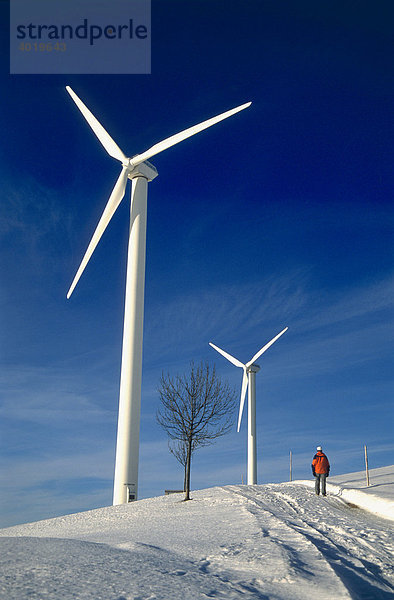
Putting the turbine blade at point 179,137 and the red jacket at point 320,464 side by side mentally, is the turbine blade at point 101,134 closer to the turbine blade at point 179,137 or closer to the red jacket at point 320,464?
the turbine blade at point 179,137

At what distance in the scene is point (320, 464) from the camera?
23562 millimetres

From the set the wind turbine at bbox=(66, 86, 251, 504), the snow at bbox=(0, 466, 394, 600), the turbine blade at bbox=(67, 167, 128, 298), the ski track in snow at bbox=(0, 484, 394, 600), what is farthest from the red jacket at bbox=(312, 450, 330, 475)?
the turbine blade at bbox=(67, 167, 128, 298)

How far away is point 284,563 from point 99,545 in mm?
2479

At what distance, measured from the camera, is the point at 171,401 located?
2473 centimetres

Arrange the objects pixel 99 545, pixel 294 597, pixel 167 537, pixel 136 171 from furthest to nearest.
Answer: pixel 136 171 < pixel 167 537 < pixel 99 545 < pixel 294 597

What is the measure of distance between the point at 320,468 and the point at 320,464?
7.7 inches

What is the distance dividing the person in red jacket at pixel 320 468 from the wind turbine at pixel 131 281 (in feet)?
26.0

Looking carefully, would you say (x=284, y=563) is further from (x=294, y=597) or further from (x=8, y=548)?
(x=8, y=548)

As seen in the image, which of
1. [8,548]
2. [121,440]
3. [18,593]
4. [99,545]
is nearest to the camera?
[18,593]

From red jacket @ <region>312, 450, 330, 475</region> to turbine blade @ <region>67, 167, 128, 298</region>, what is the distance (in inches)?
581

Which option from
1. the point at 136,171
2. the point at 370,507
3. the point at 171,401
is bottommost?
the point at 370,507

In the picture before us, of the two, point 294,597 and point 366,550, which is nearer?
point 294,597

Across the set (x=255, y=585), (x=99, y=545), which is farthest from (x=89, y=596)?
(x=99, y=545)

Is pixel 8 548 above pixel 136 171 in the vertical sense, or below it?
below
